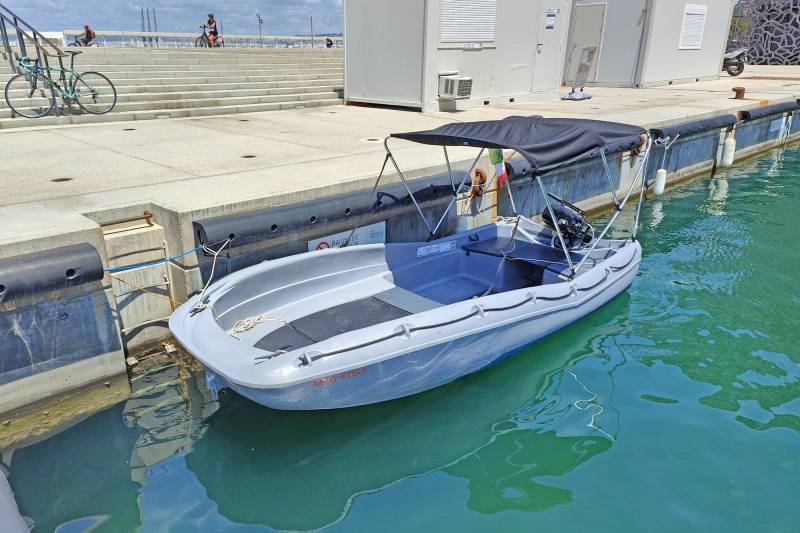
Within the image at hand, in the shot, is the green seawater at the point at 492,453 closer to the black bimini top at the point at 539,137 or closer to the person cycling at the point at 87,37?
the black bimini top at the point at 539,137

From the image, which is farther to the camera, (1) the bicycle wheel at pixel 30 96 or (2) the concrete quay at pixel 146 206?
(1) the bicycle wheel at pixel 30 96

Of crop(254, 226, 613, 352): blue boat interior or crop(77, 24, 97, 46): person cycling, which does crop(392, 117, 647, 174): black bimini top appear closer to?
crop(254, 226, 613, 352): blue boat interior

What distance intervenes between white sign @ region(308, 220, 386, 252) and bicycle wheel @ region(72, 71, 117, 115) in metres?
6.62

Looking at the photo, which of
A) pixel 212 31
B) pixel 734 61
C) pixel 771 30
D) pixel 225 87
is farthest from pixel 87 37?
pixel 771 30

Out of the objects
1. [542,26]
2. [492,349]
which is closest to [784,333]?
[492,349]

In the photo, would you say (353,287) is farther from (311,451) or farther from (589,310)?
(589,310)

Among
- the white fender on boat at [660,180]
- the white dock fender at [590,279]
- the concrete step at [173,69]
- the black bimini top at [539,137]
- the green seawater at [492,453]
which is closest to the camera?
the green seawater at [492,453]

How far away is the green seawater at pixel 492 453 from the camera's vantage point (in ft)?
12.1

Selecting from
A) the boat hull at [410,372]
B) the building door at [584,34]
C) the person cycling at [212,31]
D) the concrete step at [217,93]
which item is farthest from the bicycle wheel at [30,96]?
the building door at [584,34]

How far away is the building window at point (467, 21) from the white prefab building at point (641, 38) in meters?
8.08

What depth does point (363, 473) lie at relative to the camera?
405 cm

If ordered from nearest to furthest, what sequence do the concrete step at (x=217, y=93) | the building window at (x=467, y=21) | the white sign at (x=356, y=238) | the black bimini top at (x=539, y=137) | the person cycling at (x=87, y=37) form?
the black bimini top at (x=539, y=137) → the white sign at (x=356, y=238) → the concrete step at (x=217, y=93) → the building window at (x=467, y=21) → the person cycling at (x=87, y=37)

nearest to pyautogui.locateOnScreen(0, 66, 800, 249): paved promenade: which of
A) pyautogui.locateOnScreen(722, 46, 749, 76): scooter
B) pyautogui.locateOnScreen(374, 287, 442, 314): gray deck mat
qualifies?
pyautogui.locateOnScreen(374, 287, 442, 314): gray deck mat

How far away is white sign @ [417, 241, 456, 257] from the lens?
6.23 meters
